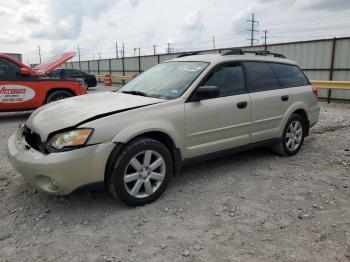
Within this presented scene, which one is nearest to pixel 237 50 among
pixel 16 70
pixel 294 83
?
pixel 294 83

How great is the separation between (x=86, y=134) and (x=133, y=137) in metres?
0.49

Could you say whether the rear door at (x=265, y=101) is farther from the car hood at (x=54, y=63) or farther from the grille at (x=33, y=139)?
the car hood at (x=54, y=63)

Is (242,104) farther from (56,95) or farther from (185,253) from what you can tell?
(56,95)

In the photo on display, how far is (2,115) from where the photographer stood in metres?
9.90

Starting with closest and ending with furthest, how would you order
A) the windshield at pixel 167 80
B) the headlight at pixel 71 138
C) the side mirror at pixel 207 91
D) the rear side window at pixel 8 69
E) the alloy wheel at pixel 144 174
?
the headlight at pixel 71 138 → the alloy wheel at pixel 144 174 → the side mirror at pixel 207 91 → the windshield at pixel 167 80 → the rear side window at pixel 8 69

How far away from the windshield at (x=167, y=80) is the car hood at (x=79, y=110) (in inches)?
8.7

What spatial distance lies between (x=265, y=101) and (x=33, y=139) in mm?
3101

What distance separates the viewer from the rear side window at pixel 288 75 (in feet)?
17.0

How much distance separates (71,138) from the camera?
317cm

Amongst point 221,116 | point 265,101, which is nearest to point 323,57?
point 265,101

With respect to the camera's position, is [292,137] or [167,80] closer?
[167,80]

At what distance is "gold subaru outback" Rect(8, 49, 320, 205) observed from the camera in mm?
3205

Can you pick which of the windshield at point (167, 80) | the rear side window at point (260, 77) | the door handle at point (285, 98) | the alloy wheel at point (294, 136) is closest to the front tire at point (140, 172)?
the windshield at point (167, 80)

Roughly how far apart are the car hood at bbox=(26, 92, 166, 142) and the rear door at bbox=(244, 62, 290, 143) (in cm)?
153
